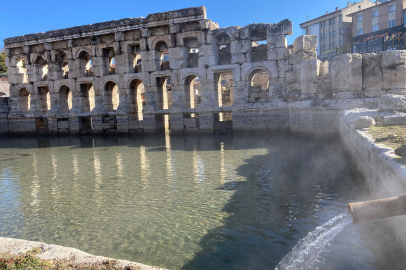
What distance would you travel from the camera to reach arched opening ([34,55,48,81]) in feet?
63.6

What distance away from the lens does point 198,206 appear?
5.57m

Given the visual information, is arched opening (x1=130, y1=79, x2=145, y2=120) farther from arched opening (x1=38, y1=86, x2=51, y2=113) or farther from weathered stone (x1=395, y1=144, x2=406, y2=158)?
weathered stone (x1=395, y1=144, x2=406, y2=158)

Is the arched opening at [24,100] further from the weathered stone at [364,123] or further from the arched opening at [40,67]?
the weathered stone at [364,123]

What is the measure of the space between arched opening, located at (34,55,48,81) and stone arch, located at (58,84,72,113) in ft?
4.38

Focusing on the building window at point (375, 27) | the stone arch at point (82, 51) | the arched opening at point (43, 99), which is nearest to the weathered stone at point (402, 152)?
the stone arch at point (82, 51)

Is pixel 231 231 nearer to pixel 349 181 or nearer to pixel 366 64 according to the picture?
pixel 349 181

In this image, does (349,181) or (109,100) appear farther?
(109,100)

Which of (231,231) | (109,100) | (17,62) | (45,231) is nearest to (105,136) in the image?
(109,100)

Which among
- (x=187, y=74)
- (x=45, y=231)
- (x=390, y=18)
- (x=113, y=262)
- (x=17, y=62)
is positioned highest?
(x=390, y=18)

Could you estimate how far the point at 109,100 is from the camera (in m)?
18.2

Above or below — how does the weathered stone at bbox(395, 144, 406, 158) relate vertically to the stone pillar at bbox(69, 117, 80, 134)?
above

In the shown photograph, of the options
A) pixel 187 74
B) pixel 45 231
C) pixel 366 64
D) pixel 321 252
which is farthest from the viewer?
pixel 187 74

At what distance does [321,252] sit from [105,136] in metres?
15.2

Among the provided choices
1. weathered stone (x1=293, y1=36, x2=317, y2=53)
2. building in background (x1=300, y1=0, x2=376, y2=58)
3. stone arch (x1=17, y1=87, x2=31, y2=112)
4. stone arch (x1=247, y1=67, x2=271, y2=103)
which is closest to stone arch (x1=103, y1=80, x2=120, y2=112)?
stone arch (x1=17, y1=87, x2=31, y2=112)
